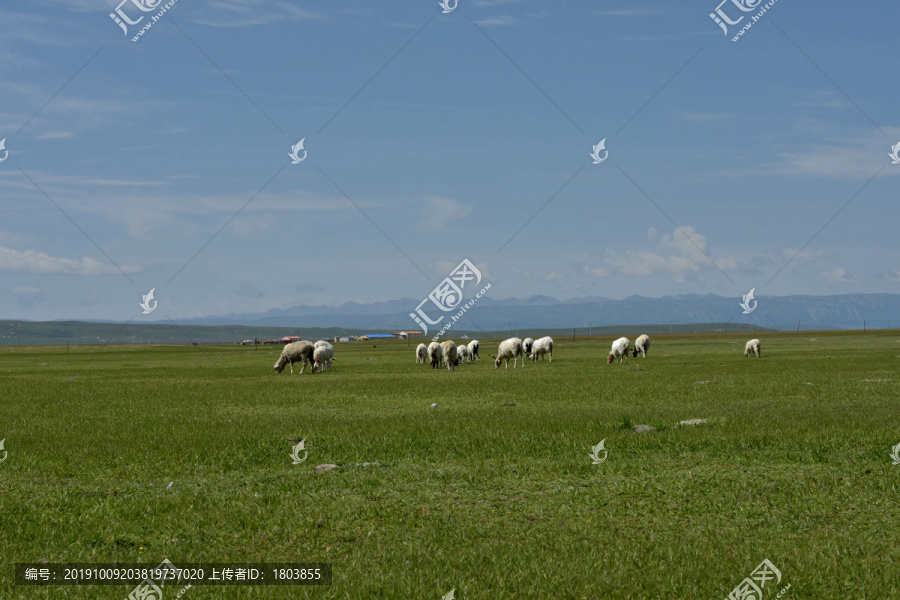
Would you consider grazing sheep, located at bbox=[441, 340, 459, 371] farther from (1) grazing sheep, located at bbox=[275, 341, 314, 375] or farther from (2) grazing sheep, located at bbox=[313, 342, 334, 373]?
(1) grazing sheep, located at bbox=[275, 341, 314, 375]

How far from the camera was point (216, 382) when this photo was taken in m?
40.9

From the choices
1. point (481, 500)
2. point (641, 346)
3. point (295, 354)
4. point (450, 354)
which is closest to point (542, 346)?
point (641, 346)

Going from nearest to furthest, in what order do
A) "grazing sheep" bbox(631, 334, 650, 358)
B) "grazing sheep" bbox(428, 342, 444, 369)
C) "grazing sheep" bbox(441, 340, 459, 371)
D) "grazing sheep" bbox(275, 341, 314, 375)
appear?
"grazing sheep" bbox(275, 341, 314, 375) < "grazing sheep" bbox(441, 340, 459, 371) < "grazing sheep" bbox(428, 342, 444, 369) < "grazing sheep" bbox(631, 334, 650, 358)

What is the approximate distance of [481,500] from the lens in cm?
1202

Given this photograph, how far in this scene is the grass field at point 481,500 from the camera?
28.9 ft

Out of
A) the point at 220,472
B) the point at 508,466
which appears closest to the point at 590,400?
the point at 508,466

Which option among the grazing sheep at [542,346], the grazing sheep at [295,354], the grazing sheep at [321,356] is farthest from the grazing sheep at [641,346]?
the grazing sheep at [295,354]

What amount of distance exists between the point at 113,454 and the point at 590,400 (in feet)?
51.8

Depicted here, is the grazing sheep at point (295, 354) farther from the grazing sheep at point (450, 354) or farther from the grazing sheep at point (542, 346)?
the grazing sheep at point (542, 346)

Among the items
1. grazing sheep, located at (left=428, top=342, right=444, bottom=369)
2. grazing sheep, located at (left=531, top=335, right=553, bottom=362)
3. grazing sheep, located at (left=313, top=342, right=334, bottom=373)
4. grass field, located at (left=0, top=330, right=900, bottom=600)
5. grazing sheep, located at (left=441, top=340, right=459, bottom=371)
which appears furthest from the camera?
grazing sheep, located at (left=531, top=335, right=553, bottom=362)

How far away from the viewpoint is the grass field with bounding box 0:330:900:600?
8.81 metres

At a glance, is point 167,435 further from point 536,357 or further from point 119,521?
point 536,357

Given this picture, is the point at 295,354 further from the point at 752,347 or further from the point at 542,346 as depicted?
the point at 752,347

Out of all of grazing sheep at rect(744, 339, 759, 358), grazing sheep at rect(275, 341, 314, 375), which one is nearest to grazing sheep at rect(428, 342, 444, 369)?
grazing sheep at rect(275, 341, 314, 375)
